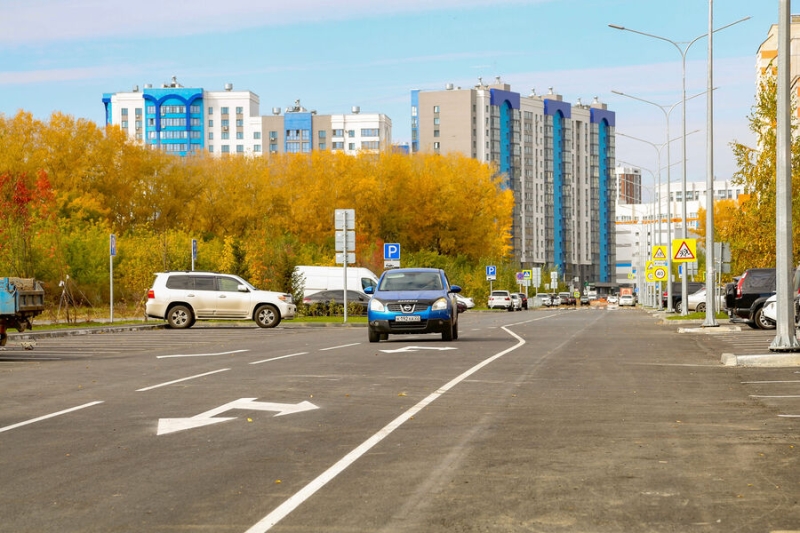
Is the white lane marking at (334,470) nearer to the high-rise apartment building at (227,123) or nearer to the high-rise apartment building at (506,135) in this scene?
the high-rise apartment building at (506,135)

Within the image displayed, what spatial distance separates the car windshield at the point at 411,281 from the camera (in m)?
28.7

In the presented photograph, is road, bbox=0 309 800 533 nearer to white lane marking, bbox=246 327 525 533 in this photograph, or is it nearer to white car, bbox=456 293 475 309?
white lane marking, bbox=246 327 525 533

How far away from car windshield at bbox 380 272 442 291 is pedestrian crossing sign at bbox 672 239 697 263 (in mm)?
16284

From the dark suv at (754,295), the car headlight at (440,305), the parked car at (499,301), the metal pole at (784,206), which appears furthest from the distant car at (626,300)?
the metal pole at (784,206)

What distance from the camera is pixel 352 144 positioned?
188750 millimetres

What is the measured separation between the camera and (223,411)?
12891 mm

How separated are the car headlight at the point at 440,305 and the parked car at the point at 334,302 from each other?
26.0 metres

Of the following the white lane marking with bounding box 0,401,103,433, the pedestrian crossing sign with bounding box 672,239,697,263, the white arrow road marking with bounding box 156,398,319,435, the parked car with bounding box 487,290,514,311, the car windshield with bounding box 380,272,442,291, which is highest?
the pedestrian crossing sign with bounding box 672,239,697,263

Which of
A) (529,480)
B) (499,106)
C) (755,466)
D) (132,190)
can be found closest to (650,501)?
(529,480)

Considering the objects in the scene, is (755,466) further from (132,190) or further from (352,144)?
(352,144)

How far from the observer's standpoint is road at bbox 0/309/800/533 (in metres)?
7.13

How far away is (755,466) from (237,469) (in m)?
3.65

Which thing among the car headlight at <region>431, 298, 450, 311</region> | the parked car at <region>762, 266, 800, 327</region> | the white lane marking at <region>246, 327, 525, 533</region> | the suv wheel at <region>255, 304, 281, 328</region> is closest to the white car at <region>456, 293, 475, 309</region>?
the suv wheel at <region>255, 304, 281, 328</region>

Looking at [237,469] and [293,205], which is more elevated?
[293,205]
